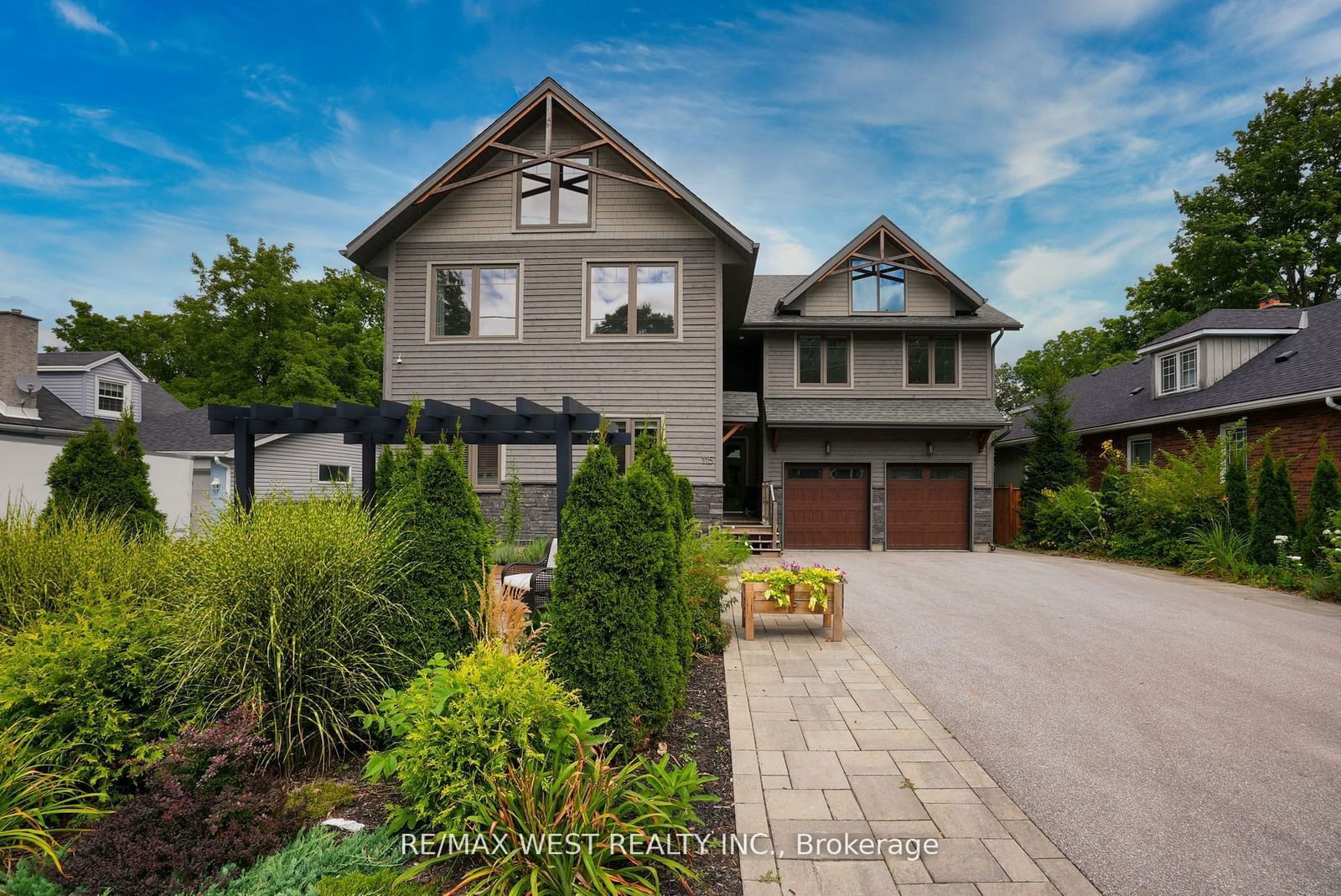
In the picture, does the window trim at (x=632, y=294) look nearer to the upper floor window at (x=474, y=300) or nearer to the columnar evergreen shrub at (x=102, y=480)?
the upper floor window at (x=474, y=300)

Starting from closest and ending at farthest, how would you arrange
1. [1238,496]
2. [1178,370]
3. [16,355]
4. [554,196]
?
[1238,496] < [554,196] < [16,355] < [1178,370]

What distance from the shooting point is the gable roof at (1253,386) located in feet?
39.0

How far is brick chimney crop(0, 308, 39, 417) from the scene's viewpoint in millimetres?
13828

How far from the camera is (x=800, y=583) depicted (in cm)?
620

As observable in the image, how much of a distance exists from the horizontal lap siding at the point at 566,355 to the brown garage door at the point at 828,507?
142 inches

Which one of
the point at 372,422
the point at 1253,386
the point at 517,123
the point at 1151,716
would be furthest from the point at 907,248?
the point at 372,422

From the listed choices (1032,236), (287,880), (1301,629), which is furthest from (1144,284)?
(287,880)

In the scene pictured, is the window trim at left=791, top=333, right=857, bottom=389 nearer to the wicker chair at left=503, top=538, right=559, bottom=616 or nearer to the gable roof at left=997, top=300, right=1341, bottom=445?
the gable roof at left=997, top=300, right=1341, bottom=445

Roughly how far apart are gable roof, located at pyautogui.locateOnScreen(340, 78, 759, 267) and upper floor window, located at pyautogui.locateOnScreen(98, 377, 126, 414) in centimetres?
1112

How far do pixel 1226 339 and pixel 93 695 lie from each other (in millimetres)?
19740

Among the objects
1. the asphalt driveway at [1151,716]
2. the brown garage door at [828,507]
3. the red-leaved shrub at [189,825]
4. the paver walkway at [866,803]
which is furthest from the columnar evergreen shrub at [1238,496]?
the red-leaved shrub at [189,825]

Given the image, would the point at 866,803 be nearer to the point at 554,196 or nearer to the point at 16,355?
the point at 554,196

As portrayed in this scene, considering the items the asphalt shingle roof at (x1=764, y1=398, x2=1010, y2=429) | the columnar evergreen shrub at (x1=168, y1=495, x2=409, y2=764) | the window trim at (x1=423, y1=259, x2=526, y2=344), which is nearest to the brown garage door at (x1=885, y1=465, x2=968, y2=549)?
the asphalt shingle roof at (x1=764, y1=398, x2=1010, y2=429)

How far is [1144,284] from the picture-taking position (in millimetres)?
25828
